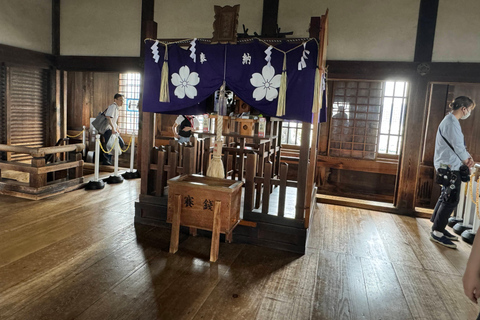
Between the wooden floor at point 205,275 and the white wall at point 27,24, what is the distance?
4104 millimetres

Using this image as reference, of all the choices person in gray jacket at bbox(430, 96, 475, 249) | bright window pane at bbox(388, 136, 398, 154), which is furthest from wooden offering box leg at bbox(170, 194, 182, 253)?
bright window pane at bbox(388, 136, 398, 154)

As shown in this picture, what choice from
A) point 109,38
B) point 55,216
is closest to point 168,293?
point 55,216

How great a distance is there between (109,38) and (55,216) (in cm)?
449

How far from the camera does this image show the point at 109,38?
24.6ft

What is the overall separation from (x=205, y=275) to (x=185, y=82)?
228cm

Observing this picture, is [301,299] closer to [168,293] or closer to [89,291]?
[168,293]

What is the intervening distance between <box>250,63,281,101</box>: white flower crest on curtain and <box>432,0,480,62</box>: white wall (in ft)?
11.7

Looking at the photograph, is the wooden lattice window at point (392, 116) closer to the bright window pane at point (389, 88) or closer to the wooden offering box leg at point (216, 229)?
the bright window pane at point (389, 88)

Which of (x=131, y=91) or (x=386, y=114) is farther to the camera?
(x=131, y=91)

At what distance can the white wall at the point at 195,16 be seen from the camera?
644 centimetres

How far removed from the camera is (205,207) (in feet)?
11.9

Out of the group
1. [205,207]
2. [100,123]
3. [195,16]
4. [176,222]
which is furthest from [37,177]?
[195,16]

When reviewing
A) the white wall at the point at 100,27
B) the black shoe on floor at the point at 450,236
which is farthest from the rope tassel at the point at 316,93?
the white wall at the point at 100,27

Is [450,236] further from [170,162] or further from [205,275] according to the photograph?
[170,162]
